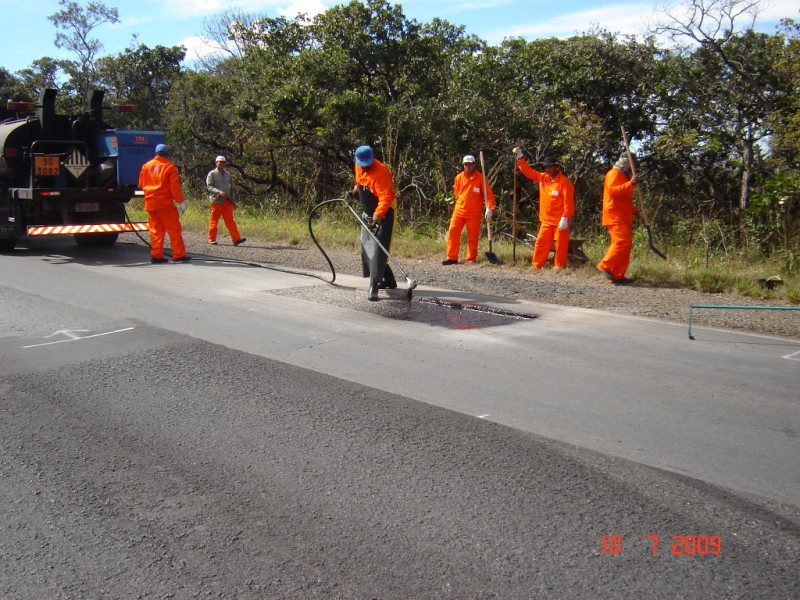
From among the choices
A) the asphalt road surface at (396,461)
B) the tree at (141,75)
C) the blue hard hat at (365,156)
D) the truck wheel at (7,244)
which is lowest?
the asphalt road surface at (396,461)

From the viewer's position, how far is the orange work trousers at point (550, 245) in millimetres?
11211

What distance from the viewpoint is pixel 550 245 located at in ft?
37.8

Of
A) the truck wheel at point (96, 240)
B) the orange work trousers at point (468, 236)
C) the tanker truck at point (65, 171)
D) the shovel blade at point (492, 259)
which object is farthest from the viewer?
the truck wheel at point (96, 240)

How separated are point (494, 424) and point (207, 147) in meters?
19.1

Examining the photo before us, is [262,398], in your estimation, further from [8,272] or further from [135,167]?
[135,167]

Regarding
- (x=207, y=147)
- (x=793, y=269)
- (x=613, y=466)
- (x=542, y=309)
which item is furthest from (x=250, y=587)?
(x=207, y=147)

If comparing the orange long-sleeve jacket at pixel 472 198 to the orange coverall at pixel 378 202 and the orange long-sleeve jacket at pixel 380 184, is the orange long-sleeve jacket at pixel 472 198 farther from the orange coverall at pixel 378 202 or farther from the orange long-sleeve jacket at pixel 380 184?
the orange long-sleeve jacket at pixel 380 184

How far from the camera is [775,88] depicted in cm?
1386

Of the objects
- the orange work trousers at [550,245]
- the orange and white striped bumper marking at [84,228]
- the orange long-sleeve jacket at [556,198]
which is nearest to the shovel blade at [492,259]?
the orange work trousers at [550,245]

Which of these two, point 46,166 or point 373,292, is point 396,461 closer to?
point 373,292

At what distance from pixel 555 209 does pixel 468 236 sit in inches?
58.1

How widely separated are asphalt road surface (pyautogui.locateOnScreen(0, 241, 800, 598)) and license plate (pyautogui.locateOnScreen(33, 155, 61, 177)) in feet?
19.3

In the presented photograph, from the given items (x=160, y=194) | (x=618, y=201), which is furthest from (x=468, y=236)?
(x=160, y=194)

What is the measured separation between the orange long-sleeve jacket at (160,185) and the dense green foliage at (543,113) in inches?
189
